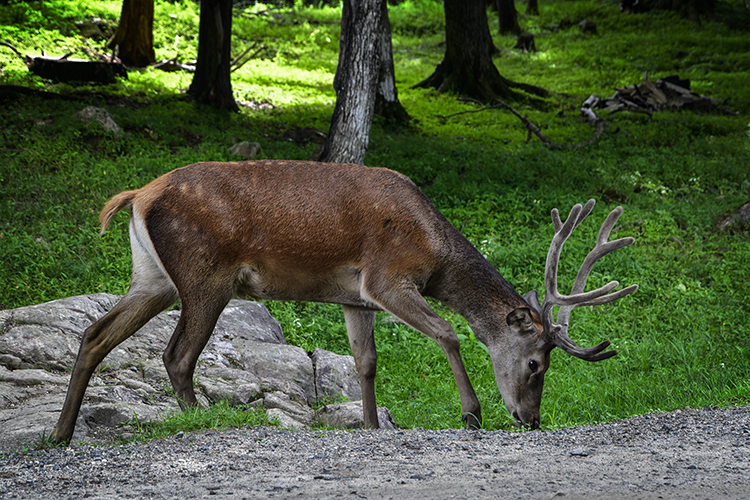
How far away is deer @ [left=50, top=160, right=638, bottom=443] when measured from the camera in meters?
4.19

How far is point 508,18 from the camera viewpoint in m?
23.8

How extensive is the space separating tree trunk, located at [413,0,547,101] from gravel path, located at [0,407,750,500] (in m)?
12.9

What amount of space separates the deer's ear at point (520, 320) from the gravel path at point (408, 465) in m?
0.80

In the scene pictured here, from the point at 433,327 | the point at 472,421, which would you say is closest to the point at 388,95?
the point at 433,327

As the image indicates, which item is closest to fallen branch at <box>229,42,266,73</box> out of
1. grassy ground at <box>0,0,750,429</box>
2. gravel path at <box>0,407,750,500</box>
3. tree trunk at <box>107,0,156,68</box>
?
grassy ground at <box>0,0,750,429</box>

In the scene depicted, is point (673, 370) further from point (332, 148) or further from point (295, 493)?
point (332, 148)

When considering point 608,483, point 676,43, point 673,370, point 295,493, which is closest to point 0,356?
point 295,493

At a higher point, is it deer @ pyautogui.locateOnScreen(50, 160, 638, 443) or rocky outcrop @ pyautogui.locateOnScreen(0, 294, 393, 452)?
deer @ pyautogui.locateOnScreen(50, 160, 638, 443)

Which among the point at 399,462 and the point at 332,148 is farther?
the point at 332,148

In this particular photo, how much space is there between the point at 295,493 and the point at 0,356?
3.13 meters

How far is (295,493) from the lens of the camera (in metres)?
2.67

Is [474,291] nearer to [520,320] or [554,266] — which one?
[520,320]

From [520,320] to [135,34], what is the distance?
41.3 ft

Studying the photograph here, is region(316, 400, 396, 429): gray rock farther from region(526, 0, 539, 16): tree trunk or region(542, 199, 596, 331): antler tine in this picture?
region(526, 0, 539, 16): tree trunk
